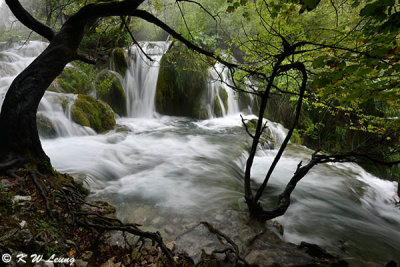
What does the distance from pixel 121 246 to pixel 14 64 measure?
44.6ft

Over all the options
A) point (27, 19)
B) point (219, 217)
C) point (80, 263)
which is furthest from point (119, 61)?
point (80, 263)

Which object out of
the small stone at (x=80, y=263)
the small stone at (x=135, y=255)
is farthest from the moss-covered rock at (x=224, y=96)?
the small stone at (x=80, y=263)

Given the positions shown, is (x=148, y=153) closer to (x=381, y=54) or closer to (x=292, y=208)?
(x=292, y=208)

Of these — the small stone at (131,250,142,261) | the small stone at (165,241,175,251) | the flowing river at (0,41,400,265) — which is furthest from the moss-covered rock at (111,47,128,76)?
the small stone at (131,250,142,261)

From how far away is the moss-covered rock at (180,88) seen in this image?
12.0 m

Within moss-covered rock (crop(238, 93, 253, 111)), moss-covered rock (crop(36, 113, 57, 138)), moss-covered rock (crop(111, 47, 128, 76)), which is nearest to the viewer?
moss-covered rock (crop(36, 113, 57, 138))

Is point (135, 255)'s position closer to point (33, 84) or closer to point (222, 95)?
point (33, 84)

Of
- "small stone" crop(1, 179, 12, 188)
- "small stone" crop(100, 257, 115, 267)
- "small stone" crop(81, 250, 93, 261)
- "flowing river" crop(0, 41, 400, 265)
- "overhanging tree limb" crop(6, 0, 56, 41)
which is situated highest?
"overhanging tree limb" crop(6, 0, 56, 41)

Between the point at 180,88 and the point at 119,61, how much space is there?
12.7 feet

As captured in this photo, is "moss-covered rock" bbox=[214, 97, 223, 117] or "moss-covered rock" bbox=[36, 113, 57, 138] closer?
"moss-covered rock" bbox=[36, 113, 57, 138]

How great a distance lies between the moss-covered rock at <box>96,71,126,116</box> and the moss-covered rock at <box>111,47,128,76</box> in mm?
1158

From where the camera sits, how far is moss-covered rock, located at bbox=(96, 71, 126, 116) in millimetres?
10094

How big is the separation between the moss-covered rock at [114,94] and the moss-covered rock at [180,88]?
206 cm

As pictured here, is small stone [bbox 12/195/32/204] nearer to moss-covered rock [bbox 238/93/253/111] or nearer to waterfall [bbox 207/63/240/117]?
waterfall [bbox 207/63/240/117]
